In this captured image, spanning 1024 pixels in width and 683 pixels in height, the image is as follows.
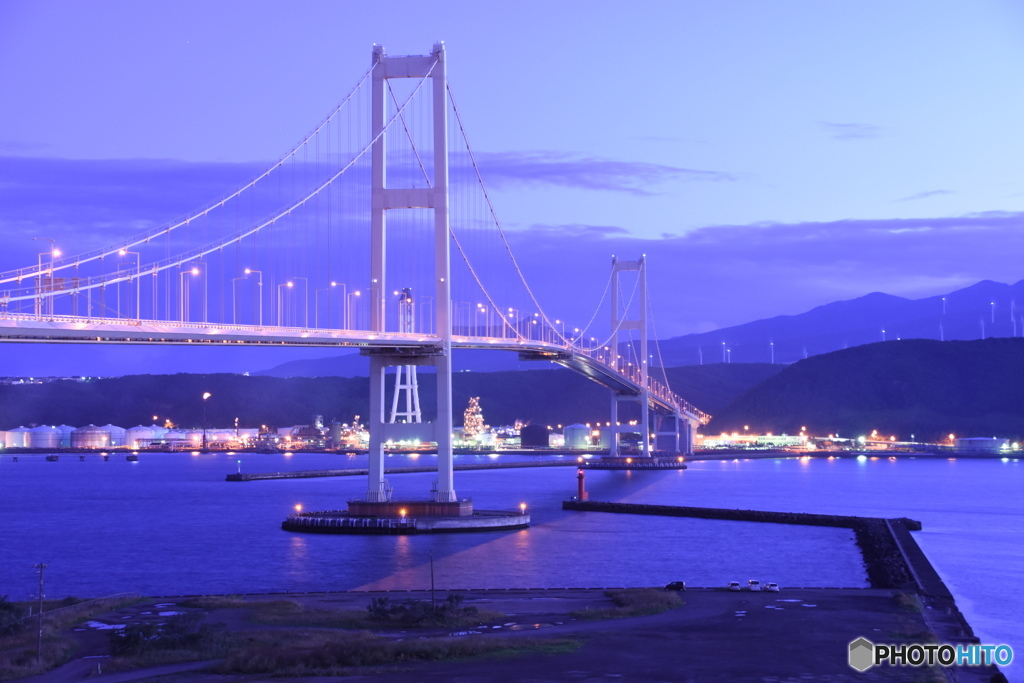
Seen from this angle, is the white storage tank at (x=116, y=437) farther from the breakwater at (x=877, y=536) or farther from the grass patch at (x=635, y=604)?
the grass patch at (x=635, y=604)

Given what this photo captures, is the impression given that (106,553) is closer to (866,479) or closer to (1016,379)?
(866,479)

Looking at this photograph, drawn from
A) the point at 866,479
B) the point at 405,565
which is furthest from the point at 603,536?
the point at 866,479

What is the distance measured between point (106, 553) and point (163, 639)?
2267cm

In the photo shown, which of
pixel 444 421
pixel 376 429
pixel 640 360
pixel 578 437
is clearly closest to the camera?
pixel 444 421

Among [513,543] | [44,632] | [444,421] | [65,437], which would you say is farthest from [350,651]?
[65,437]

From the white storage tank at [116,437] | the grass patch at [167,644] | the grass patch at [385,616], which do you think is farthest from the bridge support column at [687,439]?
the grass patch at [167,644]

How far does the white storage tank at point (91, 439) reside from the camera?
170125 mm

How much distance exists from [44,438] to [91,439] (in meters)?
8.42

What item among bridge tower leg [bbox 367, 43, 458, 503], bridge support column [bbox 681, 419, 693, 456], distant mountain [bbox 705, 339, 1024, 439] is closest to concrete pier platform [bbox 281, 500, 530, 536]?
bridge tower leg [bbox 367, 43, 458, 503]

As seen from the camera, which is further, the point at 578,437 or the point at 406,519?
the point at 578,437

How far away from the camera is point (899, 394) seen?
161 meters

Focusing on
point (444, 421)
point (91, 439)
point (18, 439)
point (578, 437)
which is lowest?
point (578, 437)

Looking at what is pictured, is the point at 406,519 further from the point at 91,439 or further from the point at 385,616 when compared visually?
the point at 91,439

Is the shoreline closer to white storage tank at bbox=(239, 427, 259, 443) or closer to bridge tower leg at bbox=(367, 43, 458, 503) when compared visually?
bridge tower leg at bbox=(367, 43, 458, 503)
